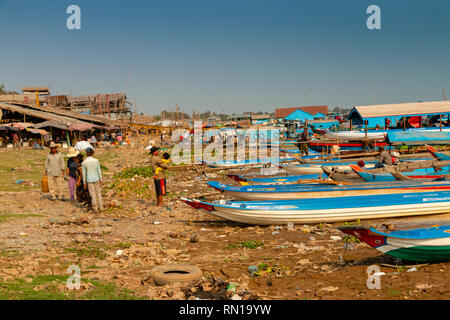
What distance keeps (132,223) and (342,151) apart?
16.2 meters

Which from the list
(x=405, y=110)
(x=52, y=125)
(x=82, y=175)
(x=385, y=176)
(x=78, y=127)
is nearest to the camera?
(x=82, y=175)

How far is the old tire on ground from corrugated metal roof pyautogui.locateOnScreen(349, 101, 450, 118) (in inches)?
766

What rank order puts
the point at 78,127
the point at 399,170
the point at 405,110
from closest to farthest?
1. the point at 399,170
2. the point at 405,110
3. the point at 78,127

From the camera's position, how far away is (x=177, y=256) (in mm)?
7398

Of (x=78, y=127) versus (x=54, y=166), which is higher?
(x=78, y=127)

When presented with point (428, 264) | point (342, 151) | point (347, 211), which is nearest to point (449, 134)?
point (342, 151)

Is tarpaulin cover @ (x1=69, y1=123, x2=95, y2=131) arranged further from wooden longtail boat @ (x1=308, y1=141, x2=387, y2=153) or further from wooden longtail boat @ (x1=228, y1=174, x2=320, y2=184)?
wooden longtail boat @ (x1=228, y1=174, x2=320, y2=184)

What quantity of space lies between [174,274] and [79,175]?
5.97 metres

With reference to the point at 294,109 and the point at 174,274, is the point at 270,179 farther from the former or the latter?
the point at 294,109

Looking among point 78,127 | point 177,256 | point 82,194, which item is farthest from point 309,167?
point 78,127

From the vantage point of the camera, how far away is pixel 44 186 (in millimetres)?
11672

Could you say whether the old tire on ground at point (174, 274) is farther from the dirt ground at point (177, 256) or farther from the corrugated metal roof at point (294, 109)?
the corrugated metal roof at point (294, 109)

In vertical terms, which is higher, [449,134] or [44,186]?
[449,134]

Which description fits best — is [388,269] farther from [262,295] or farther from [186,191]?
[186,191]
